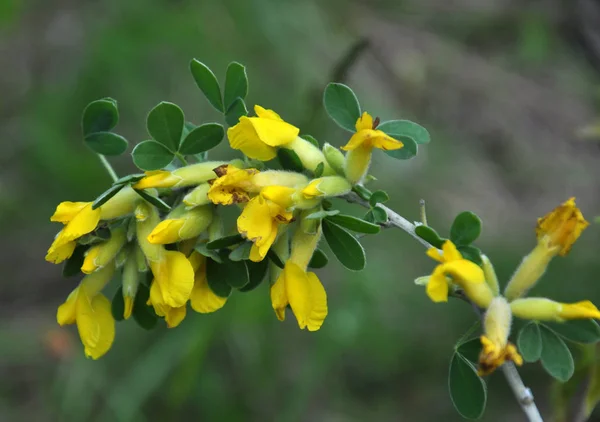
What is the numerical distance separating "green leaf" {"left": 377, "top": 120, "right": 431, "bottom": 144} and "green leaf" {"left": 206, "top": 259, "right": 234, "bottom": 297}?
41 centimetres

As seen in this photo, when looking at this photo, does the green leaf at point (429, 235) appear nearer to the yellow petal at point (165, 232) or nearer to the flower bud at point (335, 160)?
the flower bud at point (335, 160)

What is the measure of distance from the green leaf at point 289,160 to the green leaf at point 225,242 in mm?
163

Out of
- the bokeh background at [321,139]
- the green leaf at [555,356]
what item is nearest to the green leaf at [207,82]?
the green leaf at [555,356]

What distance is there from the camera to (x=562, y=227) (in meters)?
1.16

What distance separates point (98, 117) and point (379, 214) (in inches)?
25.1

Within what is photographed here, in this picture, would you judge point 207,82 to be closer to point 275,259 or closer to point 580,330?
point 275,259

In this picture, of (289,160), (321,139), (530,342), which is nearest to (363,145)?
(289,160)

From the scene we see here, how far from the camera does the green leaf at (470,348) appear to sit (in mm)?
1172

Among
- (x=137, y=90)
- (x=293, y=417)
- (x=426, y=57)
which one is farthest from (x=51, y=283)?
(x=426, y=57)

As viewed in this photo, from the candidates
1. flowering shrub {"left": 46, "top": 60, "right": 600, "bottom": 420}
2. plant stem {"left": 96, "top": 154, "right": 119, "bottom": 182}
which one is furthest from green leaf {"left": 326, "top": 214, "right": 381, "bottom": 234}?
plant stem {"left": 96, "top": 154, "right": 119, "bottom": 182}

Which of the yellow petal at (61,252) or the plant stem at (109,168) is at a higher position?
the plant stem at (109,168)

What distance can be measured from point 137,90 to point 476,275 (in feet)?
8.91

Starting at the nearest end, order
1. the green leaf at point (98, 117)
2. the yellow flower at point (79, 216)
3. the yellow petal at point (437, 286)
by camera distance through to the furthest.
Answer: the yellow petal at point (437, 286), the yellow flower at point (79, 216), the green leaf at point (98, 117)

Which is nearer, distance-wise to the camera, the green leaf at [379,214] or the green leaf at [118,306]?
the green leaf at [379,214]
